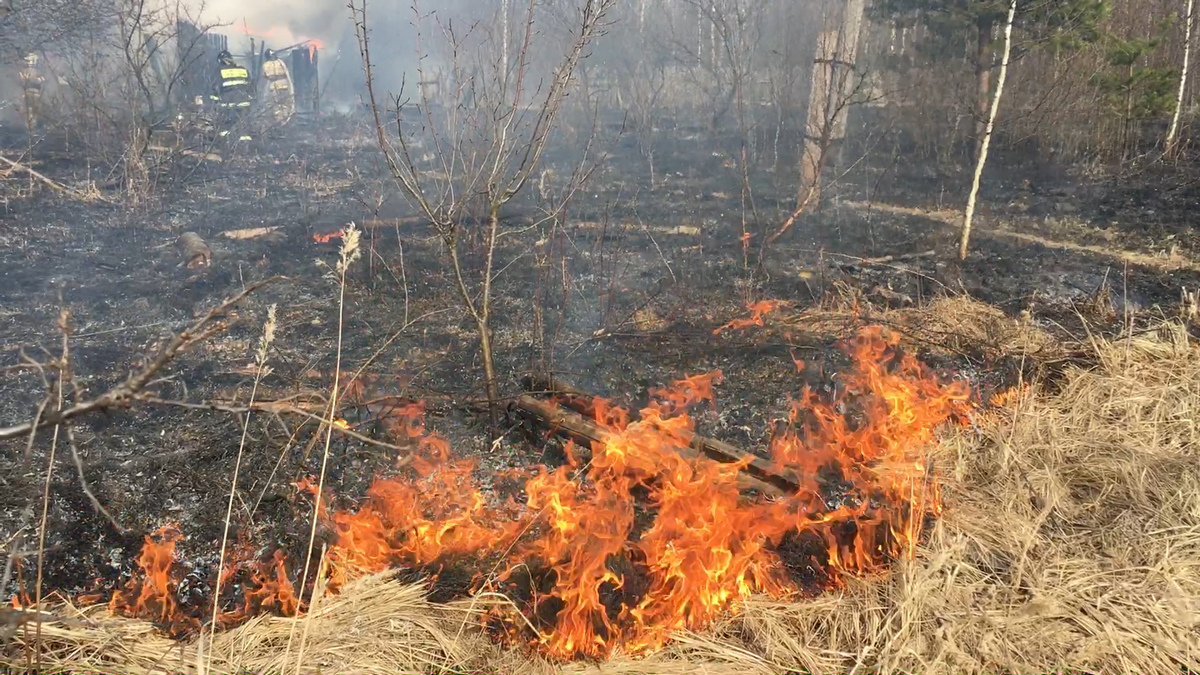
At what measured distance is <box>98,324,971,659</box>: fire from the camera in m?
2.92

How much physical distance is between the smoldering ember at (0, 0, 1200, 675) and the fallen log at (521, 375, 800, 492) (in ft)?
0.07

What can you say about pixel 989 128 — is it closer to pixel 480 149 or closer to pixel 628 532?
pixel 480 149

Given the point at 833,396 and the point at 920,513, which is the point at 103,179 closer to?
the point at 833,396

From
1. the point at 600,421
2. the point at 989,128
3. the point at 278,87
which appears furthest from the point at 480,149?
the point at 278,87

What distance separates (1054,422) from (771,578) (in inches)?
76.5

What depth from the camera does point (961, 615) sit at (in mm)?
2686

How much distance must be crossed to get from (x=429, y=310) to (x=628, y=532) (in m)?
3.59

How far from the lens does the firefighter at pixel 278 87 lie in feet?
58.2

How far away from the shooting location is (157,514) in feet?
11.9

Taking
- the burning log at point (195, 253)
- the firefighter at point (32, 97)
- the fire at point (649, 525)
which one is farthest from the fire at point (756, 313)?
the firefighter at point (32, 97)

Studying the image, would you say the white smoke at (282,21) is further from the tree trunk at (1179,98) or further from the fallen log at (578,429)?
the fallen log at (578,429)

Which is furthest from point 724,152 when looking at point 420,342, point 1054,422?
point 1054,422

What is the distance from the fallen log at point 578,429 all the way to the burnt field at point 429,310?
0.14 m

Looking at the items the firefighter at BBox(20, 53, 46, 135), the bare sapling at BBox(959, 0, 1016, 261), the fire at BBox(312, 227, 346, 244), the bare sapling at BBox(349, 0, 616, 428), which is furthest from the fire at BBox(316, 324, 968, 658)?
the firefighter at BBox(20, 53, 46, 135)
